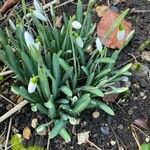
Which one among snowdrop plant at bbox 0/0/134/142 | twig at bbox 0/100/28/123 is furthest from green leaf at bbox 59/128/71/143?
twig at bbox 0/100/28/123

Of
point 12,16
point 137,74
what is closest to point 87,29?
point 137,74

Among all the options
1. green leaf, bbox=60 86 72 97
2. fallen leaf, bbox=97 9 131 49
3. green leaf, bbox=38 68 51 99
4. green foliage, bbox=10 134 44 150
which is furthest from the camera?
fallen leaf, bbox=97 9 131 49

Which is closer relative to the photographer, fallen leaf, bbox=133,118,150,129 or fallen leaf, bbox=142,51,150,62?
fallen leaf, bbox=133,118,150,129

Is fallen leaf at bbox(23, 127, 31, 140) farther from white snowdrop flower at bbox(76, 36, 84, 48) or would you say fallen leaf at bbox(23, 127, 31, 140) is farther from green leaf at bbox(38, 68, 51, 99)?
white snowdrop flower at bbox(76, 36, 84, 48)

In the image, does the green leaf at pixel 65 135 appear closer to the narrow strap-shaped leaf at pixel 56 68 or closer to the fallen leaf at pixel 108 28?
the narrow strap-shaped leaf at pixel 56 68

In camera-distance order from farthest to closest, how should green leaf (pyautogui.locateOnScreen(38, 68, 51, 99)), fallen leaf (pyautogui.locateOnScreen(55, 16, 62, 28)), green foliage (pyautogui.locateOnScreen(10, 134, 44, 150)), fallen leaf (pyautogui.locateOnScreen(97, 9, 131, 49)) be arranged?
fallen leaf (pyautogui.locateOnScreen(55, 16, 62, 28))
fallen leaf (pyautogui.locateOnScreen(97, 9, 131, 49))
green foliage (pyautogui.locateOnScreen(10, 134, 44, 150))
green leaf (pyautogui.locateOnScreen(38, 68, 51, 99))

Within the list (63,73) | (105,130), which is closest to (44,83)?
(63,73)

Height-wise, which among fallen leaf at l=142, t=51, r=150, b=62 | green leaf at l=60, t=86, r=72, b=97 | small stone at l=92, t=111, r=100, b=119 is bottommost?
small stone at l=92, t=111, r=100, b=119
